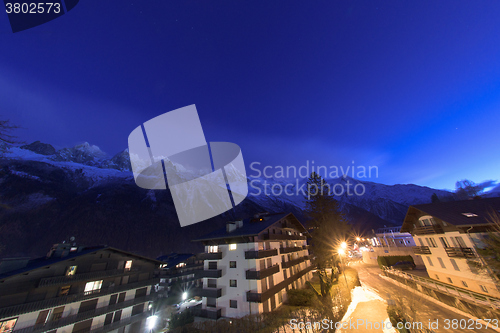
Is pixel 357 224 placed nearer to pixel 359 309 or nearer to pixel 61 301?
pixel 359 309

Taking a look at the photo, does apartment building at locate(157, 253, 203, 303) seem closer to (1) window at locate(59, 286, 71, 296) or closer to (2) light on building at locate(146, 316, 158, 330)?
(2) light on building at locate(146, 316, 158, 330)

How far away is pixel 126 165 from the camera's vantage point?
15912cm

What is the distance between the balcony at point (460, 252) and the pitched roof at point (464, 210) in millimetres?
3072

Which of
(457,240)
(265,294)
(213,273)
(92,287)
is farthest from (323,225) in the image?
(92,287)

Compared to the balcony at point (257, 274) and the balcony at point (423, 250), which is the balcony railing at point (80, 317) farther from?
the balcony at point (423, 250)

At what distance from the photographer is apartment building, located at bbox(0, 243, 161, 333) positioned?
59.2 ft

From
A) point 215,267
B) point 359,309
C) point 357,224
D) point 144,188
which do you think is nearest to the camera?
point 359,309

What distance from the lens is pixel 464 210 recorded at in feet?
75.4

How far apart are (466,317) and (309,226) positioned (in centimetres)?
2094

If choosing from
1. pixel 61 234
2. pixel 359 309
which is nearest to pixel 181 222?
pixel 61 234

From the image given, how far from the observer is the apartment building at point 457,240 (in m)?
19.2

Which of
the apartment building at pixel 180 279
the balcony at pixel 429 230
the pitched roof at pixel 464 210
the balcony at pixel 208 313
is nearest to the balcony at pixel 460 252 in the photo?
the balcony at pixel 429 230

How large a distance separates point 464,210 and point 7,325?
5407 centimetres

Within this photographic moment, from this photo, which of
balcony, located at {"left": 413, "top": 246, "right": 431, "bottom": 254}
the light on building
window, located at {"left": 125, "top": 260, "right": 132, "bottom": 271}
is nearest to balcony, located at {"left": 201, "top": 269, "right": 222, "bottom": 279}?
window, located at {"left": 125, "top": 260, "right": 132, "bottom": 271}
